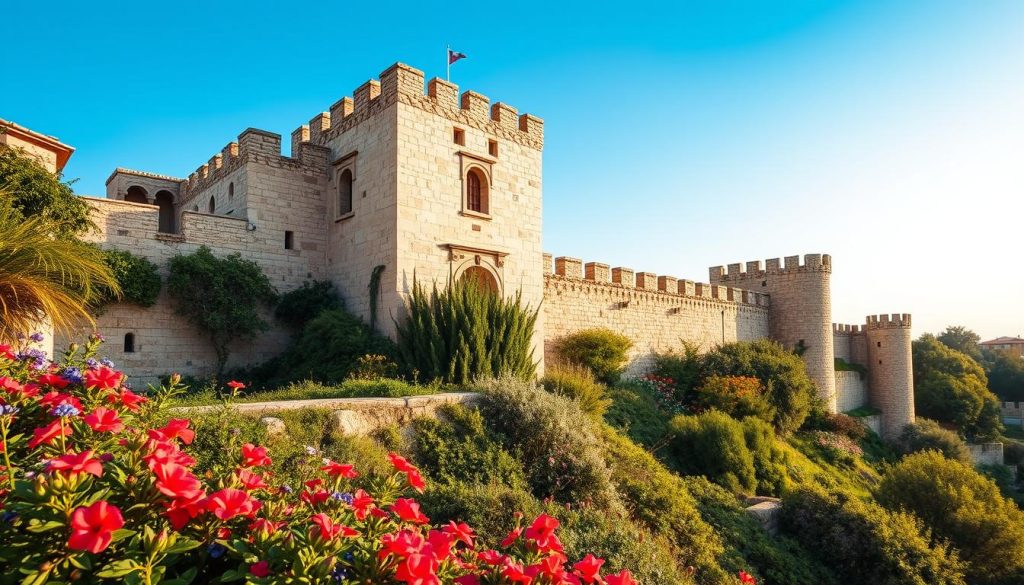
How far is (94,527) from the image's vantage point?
5.39 ft

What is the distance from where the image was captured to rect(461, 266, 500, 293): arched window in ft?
44.5

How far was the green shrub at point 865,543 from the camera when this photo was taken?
8836mm

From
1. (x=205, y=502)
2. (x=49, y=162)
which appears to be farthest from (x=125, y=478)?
(x=49, y=162)

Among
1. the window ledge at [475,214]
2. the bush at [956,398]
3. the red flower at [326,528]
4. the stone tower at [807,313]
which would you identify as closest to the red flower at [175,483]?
the red flower at [326,528]

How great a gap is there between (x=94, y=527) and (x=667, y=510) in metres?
8.20

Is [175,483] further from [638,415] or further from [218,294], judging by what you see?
[638,415]

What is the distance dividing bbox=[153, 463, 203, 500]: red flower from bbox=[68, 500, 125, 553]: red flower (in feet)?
0.55

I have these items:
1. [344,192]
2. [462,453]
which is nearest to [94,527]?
[462,453]

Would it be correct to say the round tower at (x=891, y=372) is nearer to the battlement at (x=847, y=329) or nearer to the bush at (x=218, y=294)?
the battlement at (x=847, y=329)

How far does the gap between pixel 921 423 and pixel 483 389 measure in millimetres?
26469

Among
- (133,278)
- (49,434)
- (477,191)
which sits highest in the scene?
(477,191)

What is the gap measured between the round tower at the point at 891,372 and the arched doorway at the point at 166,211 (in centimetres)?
3039

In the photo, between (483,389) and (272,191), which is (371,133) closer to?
(272,191)

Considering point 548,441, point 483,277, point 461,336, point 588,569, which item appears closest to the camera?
point 588,569
